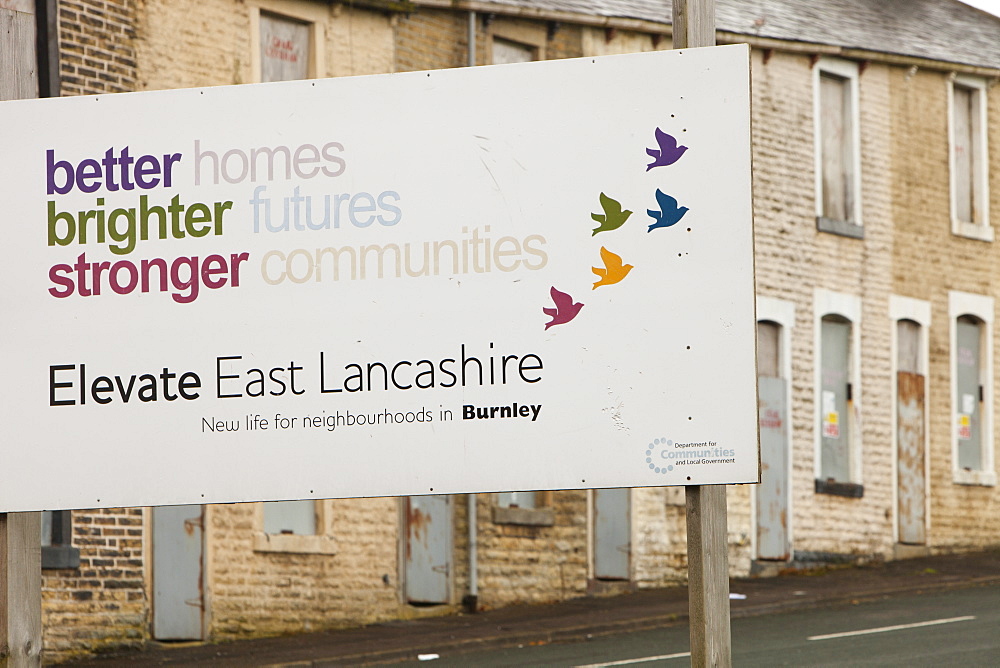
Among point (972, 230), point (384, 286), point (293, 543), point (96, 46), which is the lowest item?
point (293, 543)

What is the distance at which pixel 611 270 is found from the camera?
25.0 ft

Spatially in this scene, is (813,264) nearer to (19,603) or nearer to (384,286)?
(384,286)

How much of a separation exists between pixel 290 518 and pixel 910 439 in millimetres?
10724

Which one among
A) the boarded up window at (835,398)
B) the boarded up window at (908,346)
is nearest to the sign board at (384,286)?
the boarded up window at (835,398)

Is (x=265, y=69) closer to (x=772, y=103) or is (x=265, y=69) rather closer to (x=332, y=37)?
(x=332, y=37)

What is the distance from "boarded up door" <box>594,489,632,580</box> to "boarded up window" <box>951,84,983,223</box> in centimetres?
828

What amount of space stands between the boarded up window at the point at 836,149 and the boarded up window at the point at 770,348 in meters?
2.18

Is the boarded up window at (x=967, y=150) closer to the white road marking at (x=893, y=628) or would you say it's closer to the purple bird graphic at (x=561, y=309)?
the white road marking at (x=893, y=628)

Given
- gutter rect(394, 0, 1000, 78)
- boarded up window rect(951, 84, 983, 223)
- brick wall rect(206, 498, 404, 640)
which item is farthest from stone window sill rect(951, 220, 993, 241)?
brick wall rect(206, 498, 404, 640)

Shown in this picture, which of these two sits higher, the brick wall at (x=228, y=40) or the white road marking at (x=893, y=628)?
the brick wall at (x=228, y=40)

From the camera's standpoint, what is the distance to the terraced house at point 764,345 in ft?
52.0

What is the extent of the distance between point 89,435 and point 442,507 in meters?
10.7

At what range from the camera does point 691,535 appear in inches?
285

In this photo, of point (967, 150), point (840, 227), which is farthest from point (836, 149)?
point (967, 150)
